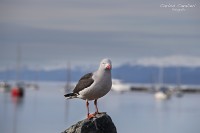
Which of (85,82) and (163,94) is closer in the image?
(85,82)

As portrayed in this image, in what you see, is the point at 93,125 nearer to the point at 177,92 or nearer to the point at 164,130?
the point at 164,130

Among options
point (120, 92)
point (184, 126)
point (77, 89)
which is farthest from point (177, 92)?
point (77, 89)

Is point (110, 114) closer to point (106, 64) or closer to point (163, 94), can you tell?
point (163, 94)

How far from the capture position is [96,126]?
13.0 m

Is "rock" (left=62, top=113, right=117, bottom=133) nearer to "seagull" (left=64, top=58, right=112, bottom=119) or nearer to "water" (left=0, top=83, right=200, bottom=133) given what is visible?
"seagull" (left=64, top=58, right=112, bottom=119)

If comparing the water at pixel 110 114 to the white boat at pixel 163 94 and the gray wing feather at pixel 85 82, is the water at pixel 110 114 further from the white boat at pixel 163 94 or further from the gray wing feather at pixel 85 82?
the gray wing feather at pixel 85 82

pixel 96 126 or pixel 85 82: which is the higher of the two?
pixel 85 82

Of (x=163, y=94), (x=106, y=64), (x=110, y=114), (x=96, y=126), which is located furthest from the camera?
(x=163, y=94)

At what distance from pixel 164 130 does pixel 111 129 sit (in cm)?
3559

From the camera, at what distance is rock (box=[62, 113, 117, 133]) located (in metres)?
13.0

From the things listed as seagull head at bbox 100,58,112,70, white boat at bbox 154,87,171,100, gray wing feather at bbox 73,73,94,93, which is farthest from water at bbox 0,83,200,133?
seagull head at bbox 100,58,112,70

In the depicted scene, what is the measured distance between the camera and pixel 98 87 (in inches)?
501

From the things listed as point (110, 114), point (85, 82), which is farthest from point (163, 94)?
point (85, 82)

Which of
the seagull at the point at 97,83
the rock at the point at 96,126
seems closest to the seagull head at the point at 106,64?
the seagull at the point at 97,83
